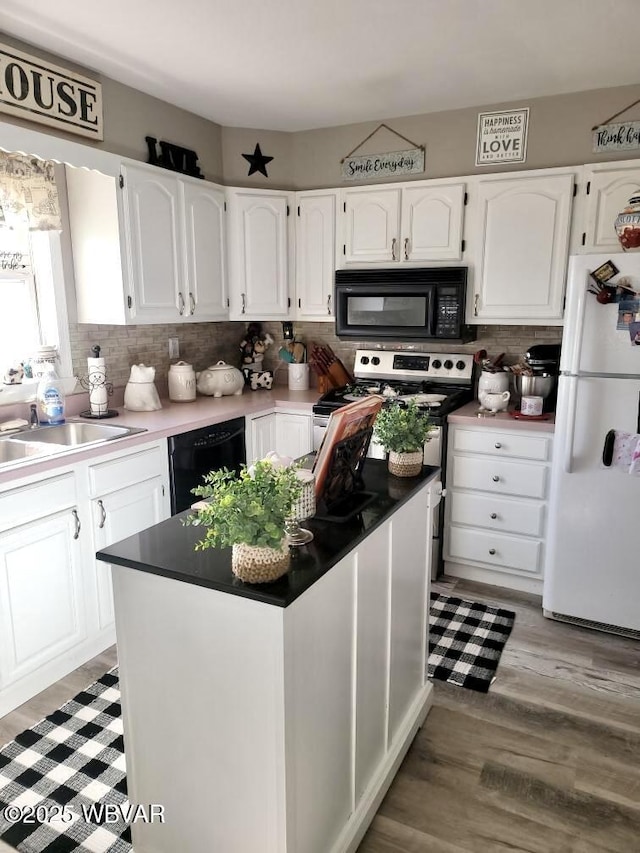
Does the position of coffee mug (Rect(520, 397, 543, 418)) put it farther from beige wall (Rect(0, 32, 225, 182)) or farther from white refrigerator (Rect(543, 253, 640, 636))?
beige wall (Rect(0, 32, 225, 182))

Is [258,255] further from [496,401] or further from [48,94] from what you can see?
[496,401]

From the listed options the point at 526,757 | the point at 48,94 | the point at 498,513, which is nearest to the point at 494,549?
the point at 498,513

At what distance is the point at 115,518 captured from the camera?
103 inches

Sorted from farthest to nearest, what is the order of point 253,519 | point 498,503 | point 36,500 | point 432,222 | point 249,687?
point 432,222, point 498,503, point 36,500, point 249,687, point 253,519

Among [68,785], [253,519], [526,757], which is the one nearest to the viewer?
[253,519]

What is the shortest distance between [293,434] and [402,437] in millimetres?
1738

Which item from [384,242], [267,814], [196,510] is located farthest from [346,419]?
[384,242]

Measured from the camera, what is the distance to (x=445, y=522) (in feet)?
10.8

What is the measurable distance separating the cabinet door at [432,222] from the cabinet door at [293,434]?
1117 millimetres

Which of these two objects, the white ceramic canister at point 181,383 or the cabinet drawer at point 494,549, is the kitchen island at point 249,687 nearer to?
the cabinet drawer at point 494,549

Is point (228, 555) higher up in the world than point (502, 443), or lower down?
higher up

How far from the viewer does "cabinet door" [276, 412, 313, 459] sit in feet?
11.7

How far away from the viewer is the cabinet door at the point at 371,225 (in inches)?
135

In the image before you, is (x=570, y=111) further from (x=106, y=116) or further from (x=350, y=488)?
(x=350, y=488)
